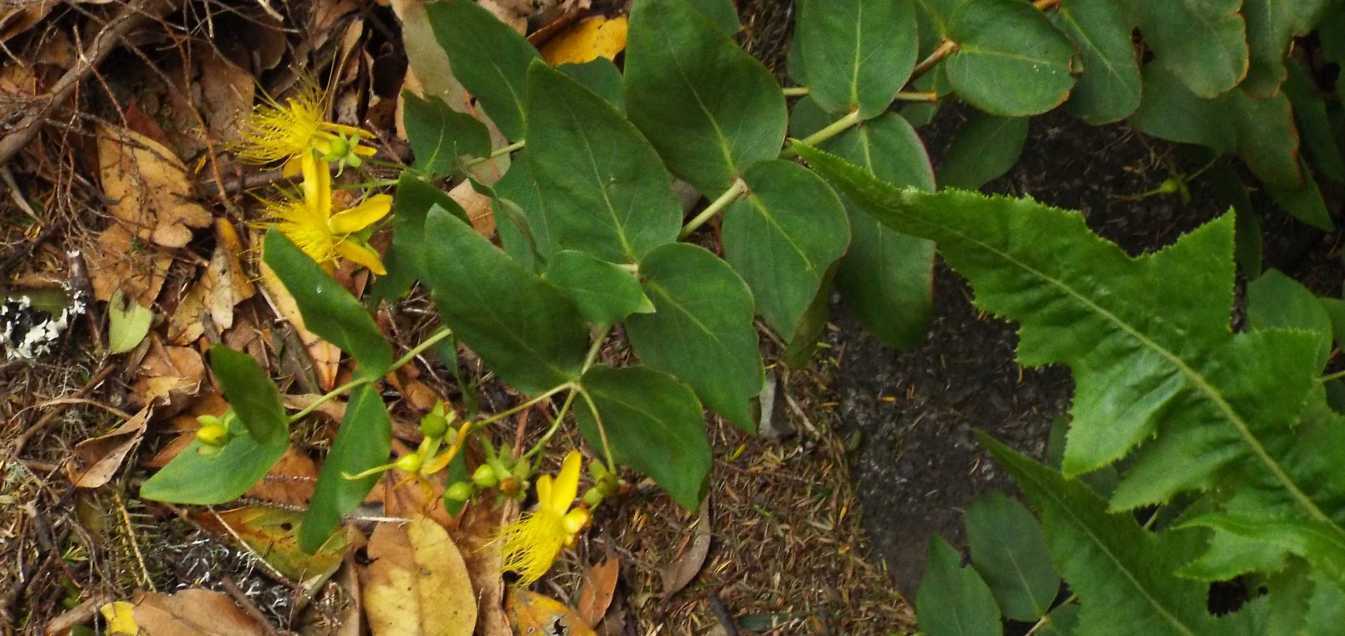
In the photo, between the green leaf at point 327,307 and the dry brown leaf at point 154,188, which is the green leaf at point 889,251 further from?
the dry brown leaf at point 154,188

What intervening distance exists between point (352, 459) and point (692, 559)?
813mm

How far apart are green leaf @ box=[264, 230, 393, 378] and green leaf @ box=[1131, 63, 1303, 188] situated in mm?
860

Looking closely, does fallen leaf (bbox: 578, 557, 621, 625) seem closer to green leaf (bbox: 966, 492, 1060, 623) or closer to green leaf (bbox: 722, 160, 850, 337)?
green leaf (bbox: 966, 492, 1060, 623)

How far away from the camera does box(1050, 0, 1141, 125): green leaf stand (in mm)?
1155

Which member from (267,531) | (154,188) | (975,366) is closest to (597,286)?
(975,366)

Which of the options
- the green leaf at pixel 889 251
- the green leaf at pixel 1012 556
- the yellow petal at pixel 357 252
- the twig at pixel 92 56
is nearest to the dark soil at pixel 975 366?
the green leaf at pixel 1012 556

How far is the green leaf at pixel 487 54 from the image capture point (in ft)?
4.06

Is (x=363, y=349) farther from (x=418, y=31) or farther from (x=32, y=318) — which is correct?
(x=32, y=318)

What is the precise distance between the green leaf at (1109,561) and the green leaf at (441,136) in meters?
0.68

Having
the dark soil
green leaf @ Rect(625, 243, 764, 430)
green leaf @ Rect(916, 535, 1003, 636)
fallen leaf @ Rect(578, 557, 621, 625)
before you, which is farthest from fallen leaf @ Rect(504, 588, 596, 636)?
green leaf @ Rect(625, 243, 764, 430)

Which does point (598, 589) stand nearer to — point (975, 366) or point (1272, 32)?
point (975, 366)

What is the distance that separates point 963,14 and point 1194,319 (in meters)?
0.40

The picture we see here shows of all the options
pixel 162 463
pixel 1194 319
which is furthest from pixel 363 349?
pixel 162 463

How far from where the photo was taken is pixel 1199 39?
3.68 ft
